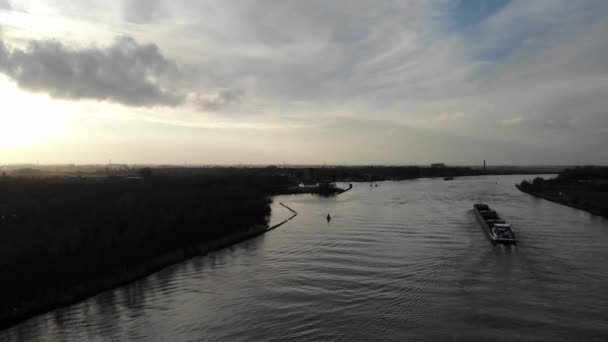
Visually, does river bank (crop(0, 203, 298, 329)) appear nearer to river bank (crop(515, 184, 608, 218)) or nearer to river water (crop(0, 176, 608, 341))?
river water (crop(0, 176, 608, 341))

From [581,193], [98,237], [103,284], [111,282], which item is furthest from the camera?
[581,193]

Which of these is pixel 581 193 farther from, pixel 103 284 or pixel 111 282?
pixel 103 284

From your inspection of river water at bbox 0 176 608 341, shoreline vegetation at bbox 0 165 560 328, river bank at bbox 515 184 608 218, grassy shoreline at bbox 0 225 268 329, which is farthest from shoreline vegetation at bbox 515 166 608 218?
grassy shoreline at bbox 0 225 268 329

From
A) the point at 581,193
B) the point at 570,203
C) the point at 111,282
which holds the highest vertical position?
the point at 581,193

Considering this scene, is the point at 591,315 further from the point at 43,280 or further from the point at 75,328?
the point at 43,280

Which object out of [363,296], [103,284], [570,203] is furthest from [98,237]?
[570,203]
